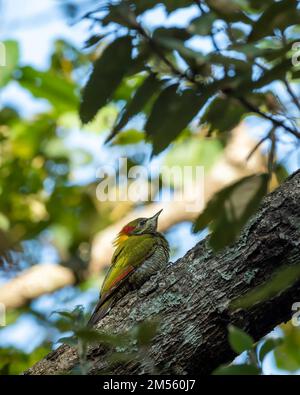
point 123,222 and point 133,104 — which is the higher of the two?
point 123,222

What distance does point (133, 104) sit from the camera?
1899 millimetres

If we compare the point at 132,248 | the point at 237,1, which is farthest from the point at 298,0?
the point at 132,248

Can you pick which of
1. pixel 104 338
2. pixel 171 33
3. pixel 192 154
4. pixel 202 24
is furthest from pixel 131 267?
pixel 202 24

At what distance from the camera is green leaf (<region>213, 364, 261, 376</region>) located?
198cm

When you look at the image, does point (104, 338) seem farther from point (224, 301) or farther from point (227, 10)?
point (224, 301)

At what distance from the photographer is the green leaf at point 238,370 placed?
6.49ft

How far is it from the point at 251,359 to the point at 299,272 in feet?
2.21

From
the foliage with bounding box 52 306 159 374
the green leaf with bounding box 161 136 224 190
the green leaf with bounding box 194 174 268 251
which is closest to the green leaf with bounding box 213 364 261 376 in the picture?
the foliage with bounding box 52 306 159 374

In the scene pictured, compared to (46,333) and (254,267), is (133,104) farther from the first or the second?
(46,333)

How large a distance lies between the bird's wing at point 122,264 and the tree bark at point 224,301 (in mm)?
813

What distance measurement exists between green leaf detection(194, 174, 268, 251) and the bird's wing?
2.21 m

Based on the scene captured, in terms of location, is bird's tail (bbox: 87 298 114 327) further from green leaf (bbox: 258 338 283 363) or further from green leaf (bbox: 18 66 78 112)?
green leaf (bbox: 18 66 78 112)

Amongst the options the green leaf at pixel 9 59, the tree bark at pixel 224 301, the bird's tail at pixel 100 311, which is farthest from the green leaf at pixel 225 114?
the green leaf at pixel 9 59
